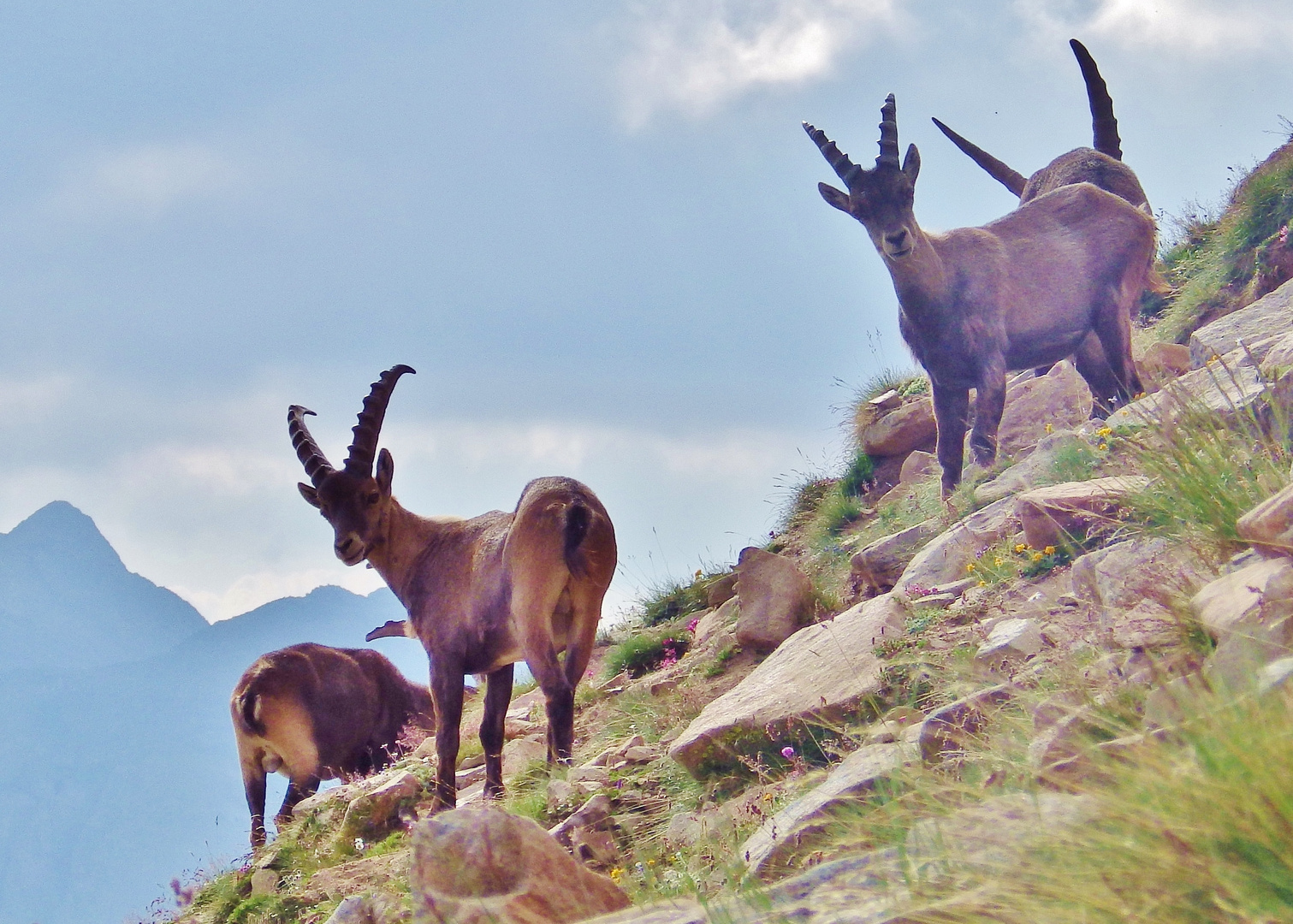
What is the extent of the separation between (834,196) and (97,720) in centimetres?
17880

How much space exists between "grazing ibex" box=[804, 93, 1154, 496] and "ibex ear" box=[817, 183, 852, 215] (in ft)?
0.04

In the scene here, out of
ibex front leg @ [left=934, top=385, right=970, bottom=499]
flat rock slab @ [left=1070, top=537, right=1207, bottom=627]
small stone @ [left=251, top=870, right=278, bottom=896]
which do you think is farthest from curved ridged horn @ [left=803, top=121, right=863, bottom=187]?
small stone @ [left=251, top=870, right=278, bottom=896]

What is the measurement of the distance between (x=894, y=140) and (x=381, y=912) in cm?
698

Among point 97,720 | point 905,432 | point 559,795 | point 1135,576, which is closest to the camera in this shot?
point 1135,576

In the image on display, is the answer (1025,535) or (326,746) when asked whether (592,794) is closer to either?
(1025,535)

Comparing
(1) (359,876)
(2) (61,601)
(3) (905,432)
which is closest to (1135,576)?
(1) (359,876)

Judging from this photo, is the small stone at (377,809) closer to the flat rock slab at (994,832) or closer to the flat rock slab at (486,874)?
the flat rock slab at (486,874)

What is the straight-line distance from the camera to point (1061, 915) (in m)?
2.03

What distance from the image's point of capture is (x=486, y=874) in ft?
11.6

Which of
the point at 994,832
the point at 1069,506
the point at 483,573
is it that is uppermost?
the point at 483,573

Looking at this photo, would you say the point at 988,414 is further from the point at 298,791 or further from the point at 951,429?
the point at 298,791

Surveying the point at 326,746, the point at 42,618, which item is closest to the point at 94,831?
the point at 42,618

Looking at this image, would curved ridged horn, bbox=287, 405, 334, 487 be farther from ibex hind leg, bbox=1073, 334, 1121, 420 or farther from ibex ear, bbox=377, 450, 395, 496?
ibex hind leg, bbox=1073, 334, 1121, 420

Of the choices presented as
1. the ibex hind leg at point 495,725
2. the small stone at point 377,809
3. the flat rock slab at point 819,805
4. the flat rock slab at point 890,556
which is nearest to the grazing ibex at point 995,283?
the flat rock slab at point 890,556
